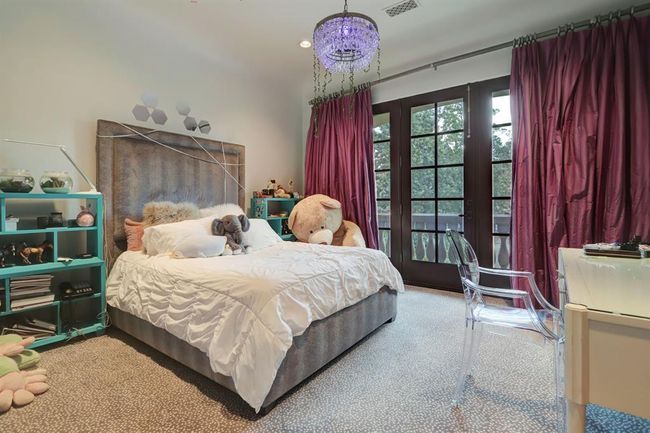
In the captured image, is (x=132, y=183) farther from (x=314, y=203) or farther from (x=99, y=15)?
(x=314, y=203)

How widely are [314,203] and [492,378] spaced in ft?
8.09


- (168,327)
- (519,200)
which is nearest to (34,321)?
(168,327)

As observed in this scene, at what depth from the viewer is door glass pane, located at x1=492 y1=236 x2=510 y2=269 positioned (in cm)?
312

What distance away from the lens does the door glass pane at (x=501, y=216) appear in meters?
3.10

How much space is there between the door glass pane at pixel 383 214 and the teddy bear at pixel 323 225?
1.28ft

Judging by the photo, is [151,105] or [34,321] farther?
[151,105]

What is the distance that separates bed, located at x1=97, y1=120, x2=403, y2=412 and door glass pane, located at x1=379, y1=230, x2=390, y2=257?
141 centimetres

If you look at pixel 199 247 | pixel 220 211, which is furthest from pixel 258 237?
pixel 199 247

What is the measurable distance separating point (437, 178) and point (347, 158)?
1126mm

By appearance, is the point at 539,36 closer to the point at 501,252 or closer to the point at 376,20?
the point at 376,20

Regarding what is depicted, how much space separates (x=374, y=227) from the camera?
3.82 metres

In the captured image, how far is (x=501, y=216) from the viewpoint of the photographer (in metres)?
3.14

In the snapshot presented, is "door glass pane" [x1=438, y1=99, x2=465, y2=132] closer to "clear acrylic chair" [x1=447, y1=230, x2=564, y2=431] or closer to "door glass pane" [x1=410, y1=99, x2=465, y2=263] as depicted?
"door glass pane" [x1=410, y1=99, x2=465, y2=263]

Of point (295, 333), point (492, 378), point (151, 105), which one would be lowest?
point (492, 378)
